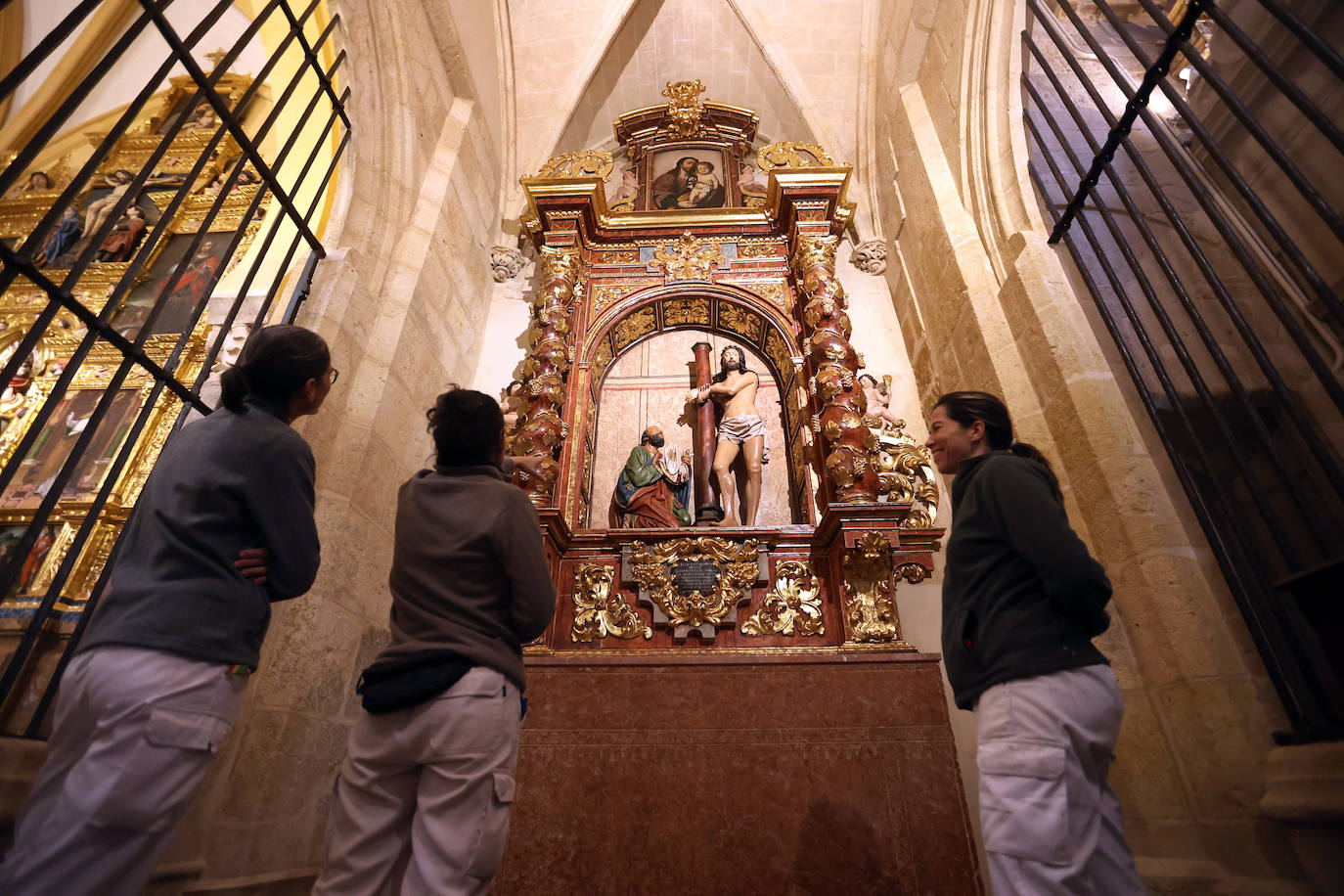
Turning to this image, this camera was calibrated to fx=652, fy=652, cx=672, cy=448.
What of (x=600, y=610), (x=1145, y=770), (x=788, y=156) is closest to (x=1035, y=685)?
(x=1145, y=770)

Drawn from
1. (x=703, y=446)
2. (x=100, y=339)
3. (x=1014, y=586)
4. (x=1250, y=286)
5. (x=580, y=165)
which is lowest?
(x=1014, y=586)

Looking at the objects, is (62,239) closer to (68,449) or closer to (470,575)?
(68,449)

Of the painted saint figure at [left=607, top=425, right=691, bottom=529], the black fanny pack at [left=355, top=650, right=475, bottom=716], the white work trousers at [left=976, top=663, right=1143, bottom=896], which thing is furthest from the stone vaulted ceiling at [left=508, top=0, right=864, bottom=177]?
the white work trousers at [left=976, top=663, right=1143, bottom=896]

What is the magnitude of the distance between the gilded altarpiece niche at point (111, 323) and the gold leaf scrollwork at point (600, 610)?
134 inches

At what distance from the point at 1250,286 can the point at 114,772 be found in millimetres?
6533

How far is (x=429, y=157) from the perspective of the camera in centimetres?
535

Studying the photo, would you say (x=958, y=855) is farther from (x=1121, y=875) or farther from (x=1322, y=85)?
(x=1322, y=85)

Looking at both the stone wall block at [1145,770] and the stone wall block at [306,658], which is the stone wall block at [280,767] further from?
the stone wall block at [1145,770]

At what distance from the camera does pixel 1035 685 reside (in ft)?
5.08

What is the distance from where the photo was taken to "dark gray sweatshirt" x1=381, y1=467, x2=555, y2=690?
165cm

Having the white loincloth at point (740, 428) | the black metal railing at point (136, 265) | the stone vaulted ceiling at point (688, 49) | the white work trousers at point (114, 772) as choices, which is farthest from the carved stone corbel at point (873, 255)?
the white work trousers at point (114, 772)

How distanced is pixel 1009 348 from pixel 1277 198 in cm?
145

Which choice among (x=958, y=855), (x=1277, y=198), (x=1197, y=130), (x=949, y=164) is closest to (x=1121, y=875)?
(x=958, y=855)

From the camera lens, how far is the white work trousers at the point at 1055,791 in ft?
4.66
